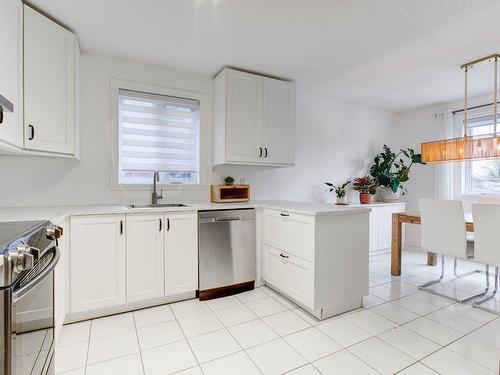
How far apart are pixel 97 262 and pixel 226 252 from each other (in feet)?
3.64

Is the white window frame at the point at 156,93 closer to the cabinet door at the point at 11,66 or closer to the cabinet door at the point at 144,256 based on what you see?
the cabinet door at the point at 144,256

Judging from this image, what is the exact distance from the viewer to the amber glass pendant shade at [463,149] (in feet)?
8.29

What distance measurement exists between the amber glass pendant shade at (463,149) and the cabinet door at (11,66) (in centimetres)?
370

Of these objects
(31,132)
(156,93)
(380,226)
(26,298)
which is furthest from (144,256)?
(380,226)

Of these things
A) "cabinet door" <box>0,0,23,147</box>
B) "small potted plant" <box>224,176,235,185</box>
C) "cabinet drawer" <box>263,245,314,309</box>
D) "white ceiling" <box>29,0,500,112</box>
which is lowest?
"cabinet drawer" <box>263,245,314,309</box>

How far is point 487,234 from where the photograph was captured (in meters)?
2.35

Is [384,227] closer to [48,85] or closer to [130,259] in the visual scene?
[130,259]

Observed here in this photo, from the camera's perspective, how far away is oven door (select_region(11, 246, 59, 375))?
86 centimetres

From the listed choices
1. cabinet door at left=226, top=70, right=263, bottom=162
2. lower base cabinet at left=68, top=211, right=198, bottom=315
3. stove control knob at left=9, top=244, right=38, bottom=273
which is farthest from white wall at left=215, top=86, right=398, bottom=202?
stove control knob at left=9, top=244, right=38, bottom=273

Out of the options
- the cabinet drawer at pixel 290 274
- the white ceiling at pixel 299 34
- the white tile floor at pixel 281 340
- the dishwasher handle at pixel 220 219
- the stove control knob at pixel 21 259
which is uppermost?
the white ceiling at pixel 299 34

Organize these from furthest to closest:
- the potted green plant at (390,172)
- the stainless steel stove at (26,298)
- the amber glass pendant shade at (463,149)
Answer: the potted green plant at (390,172) < the amber glass pendant shade at (463,149) < the stainless steel stove at (26,298)

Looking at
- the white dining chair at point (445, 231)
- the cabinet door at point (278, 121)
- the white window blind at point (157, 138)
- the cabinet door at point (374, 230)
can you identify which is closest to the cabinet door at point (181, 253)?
the white window blind at point (157, 138)

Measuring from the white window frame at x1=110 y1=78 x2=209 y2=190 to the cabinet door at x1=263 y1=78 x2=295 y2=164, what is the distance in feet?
2.33

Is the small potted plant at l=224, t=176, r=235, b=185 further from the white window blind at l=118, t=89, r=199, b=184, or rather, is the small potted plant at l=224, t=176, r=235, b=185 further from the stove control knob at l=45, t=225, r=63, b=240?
the stove control knob at l=45, t=225, r=63, b=240
